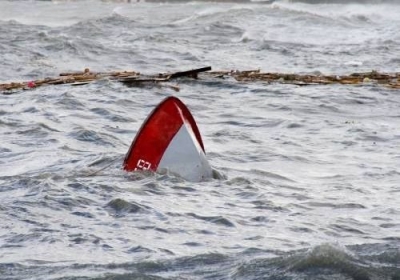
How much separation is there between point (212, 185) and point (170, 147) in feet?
2.72

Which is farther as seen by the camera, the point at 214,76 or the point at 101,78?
the point at 214,76

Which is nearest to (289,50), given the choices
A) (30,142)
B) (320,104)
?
(320,104)

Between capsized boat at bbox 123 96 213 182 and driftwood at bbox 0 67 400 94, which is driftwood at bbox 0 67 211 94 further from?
capsized boat at bbox 123 96 213 182

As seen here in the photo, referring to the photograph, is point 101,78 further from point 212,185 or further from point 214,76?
point 212,185

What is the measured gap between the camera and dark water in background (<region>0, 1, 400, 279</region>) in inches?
413

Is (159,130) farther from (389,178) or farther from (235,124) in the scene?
(235,124)

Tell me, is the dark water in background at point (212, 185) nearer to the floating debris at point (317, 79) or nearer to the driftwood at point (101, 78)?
the driftwood at point (101, 78)

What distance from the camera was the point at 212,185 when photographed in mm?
14430

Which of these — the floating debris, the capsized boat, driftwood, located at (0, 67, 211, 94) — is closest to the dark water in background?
the capsized boat

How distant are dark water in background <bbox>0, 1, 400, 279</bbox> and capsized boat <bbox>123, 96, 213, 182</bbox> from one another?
25 cm

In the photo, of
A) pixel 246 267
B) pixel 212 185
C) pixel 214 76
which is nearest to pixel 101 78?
pixel 214 76

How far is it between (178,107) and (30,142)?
3672 mm

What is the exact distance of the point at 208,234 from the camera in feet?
38.9

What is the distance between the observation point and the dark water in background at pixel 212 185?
10484mm
